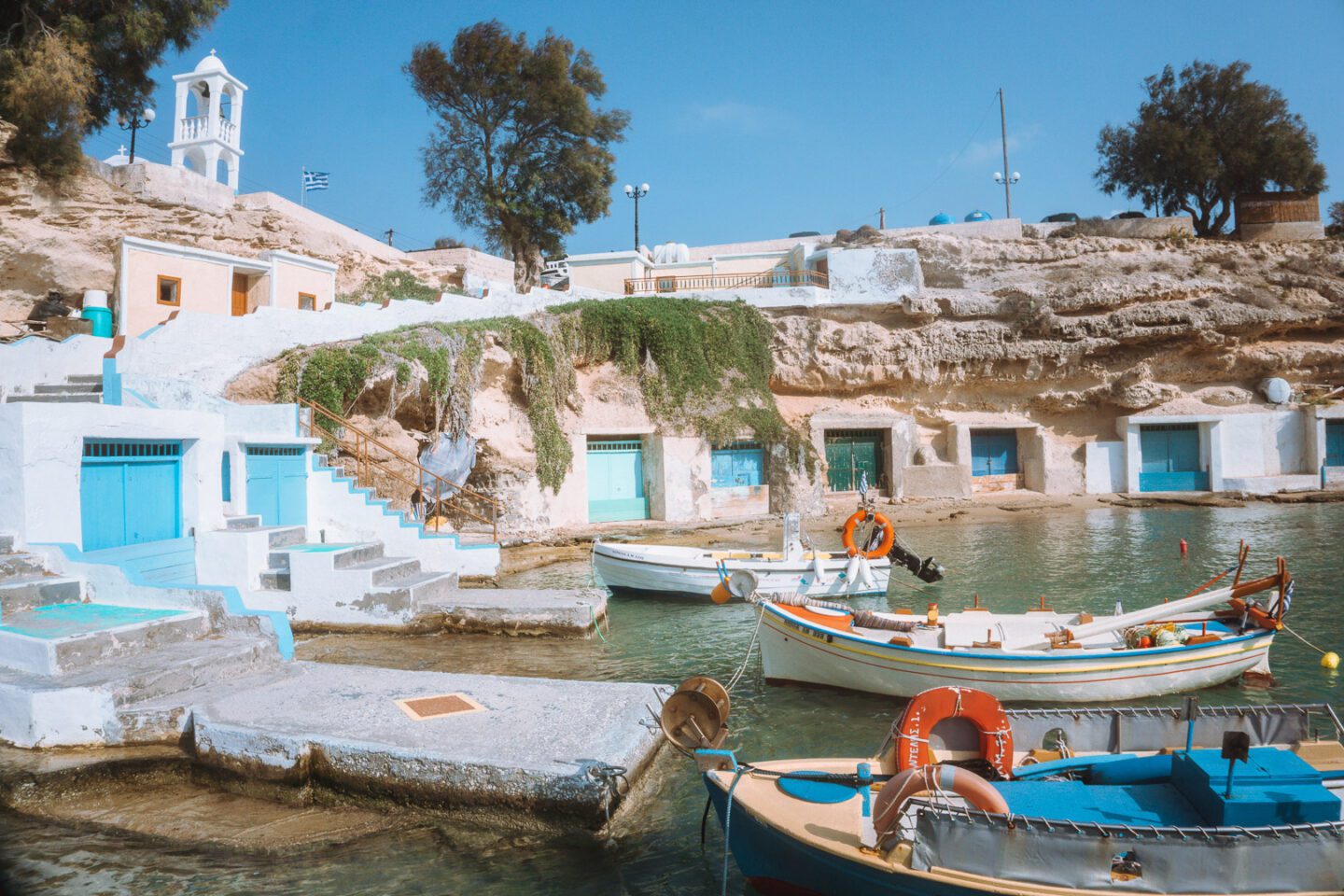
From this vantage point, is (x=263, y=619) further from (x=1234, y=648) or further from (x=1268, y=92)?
(x=1268, y=92)

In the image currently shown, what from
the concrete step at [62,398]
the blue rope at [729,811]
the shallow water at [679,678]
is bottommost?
the shallow water at [679,678]

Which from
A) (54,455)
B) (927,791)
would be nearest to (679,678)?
(927,791)

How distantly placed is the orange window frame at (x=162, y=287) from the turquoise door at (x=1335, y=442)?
4157 centimetres

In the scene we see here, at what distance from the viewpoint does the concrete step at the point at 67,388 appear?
14.3 meters

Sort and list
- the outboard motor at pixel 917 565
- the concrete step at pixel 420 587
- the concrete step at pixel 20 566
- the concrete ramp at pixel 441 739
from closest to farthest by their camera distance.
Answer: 1. the concrete ramp at pixel 441 739
2. the concrete step at pixel 20 566
3. the concrete step at pixel 420 587
4. the outboard motor at pixel 917 565

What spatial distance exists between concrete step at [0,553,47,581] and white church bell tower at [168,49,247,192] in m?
24.5

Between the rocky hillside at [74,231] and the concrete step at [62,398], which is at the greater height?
the rocky hillside at [74,231]

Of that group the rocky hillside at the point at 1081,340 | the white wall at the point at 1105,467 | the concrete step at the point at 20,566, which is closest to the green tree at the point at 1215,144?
the rocky hillside at the point at 1081,340

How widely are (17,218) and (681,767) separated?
85.8 feet

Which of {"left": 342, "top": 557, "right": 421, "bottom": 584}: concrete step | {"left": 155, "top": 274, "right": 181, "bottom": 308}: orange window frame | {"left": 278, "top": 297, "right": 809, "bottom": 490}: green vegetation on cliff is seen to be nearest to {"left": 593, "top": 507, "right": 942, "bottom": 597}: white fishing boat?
{"left": 342, "top": 557, "right": 421, "bottom": 584}: concrete step

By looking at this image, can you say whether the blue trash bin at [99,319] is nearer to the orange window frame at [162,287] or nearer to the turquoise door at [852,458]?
the orange window frame at [162,287]

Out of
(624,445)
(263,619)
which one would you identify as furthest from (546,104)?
(263,619)

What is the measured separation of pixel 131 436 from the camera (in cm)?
1079

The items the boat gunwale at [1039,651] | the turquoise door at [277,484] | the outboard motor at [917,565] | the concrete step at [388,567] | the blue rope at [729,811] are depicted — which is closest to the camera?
the blue rope at [729,811]
